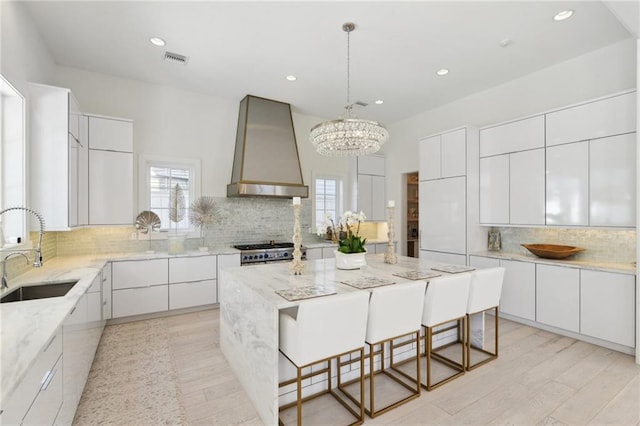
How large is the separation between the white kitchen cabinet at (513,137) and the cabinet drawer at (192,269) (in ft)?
13.6

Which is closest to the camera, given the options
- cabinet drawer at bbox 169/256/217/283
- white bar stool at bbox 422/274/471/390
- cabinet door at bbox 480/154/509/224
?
white bar stool at bbox 422/274/471/390

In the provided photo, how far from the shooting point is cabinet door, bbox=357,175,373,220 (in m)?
5.94

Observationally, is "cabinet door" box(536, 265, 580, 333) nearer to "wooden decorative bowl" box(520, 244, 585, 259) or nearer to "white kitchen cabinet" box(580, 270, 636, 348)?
"white kitchen cabinet" box(580, 270, 636, 348)

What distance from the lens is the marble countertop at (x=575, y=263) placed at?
3.06 metres

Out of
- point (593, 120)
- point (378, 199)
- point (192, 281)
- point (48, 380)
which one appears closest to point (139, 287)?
point (192, 281)

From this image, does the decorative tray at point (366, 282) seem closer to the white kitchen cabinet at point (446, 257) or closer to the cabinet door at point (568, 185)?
the white kitchen cabinet at point (446, 257)

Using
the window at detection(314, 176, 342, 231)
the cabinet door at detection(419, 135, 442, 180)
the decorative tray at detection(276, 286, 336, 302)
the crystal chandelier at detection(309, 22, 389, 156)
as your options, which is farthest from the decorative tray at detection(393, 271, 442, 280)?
the window at detection(314, 176, 342, 231)

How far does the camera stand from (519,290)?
3781mm

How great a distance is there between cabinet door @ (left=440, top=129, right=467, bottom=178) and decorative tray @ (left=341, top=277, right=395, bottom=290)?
2.68 m

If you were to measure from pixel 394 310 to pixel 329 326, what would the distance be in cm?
55

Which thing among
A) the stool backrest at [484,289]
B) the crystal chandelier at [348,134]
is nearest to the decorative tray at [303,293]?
the stool backrest at [484,289]

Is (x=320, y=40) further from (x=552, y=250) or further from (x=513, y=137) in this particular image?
(x=552, y=250)

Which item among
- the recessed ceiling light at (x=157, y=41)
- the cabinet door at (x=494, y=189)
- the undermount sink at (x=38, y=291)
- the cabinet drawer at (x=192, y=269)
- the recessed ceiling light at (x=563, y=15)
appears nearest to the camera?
the undermount sink at (x=38, y=291)

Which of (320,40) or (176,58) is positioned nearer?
(320,40)
